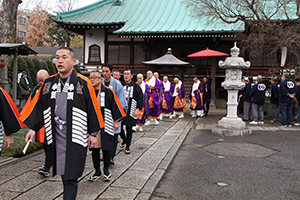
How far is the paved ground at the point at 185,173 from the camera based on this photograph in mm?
4027

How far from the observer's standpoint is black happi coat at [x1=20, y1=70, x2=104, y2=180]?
121 inches

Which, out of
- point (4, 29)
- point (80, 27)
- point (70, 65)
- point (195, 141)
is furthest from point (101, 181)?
point (80, 27)

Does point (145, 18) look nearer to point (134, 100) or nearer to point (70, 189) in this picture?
point (134, 100)

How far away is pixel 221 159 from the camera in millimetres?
5980

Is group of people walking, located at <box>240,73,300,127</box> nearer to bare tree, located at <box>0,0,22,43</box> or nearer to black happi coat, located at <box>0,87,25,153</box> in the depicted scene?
black happi coat, located at <box>0,87,25,153</box>

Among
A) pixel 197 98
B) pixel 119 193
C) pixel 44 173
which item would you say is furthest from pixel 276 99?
pixel 44 173

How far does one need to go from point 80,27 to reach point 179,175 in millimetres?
16866

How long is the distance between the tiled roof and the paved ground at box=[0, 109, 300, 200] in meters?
10.5

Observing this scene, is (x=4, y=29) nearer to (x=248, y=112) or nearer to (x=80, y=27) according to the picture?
(x=80, y=27)

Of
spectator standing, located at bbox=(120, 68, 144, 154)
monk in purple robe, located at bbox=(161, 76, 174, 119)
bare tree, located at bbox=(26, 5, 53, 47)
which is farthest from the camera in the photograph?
bare tree, located at bbox=(26, 5, 53, 47)

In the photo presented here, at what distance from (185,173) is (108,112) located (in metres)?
1.77

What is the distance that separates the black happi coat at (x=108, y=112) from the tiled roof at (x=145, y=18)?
12769mm

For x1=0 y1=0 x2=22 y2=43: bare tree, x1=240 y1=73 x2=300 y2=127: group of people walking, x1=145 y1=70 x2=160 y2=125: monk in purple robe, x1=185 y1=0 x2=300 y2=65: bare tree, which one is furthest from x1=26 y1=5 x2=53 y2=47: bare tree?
x1=240 y1=73 x2=300 y2=127: group of people walking

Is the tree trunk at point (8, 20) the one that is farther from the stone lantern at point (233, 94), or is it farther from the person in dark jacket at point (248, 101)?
the person in dark jacket at point (248, 101)
